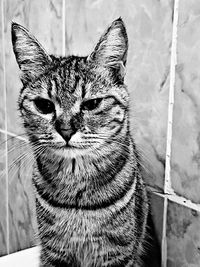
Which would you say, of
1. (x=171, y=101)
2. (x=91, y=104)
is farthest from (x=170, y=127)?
(x=91, y=104)

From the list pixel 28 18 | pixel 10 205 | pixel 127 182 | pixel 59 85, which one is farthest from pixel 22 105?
pixel 10 205

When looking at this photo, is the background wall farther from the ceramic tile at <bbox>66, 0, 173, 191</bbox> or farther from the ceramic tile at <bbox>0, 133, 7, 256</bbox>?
the ceramic tile at <bbox>0, 133, 7, 256</bbox>

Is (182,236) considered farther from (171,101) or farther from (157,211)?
(171,101)

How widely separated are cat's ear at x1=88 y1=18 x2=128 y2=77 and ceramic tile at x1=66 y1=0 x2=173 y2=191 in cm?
8

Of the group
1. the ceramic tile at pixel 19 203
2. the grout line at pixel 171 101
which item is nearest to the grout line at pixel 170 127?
the grout line at pixel 171 101

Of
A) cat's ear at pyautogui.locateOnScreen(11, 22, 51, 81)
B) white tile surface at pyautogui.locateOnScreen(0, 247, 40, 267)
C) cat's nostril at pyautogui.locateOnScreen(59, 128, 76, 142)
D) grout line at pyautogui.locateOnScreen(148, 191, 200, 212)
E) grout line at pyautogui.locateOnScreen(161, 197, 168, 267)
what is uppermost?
cat's ear at pyautogui.locateOnScreen(11, 22, 51, 81)

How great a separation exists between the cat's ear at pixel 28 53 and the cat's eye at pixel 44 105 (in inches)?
1.6

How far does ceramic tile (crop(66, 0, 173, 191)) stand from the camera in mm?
644

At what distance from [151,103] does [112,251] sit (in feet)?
0.78

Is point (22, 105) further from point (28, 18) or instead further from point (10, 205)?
point (10, 205)

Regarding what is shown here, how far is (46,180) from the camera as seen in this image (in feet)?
2.10

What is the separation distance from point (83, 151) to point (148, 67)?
18cm

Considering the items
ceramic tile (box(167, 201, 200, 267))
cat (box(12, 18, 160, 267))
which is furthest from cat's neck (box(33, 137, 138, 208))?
ceramic tile (box(167, 201, 200, 267))

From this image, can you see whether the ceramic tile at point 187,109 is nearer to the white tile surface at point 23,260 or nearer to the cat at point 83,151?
the cat at point 83,151
